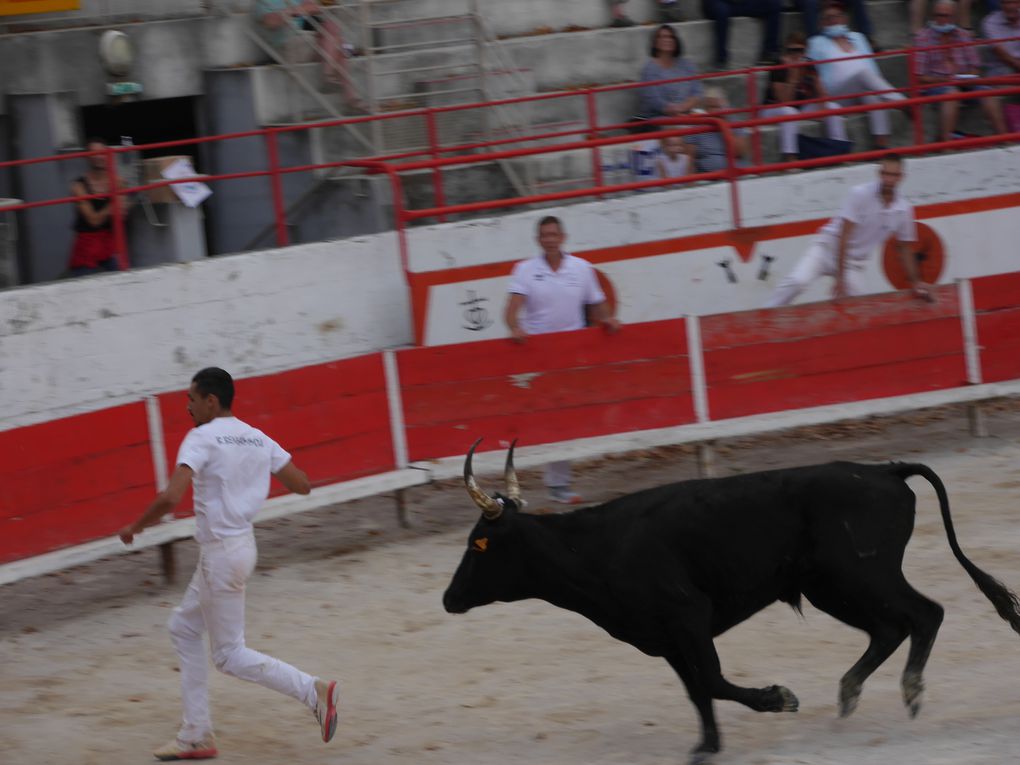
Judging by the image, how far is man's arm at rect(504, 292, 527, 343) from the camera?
11.0 metres

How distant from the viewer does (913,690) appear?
638 centimetres

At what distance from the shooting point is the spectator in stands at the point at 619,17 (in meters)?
18.0

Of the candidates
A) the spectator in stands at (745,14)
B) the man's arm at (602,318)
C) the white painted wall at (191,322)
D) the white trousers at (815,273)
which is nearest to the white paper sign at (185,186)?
the white painted wall at (191,322)

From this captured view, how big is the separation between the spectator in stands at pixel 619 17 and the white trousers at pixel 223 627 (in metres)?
12.5

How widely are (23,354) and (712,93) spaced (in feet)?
24.0

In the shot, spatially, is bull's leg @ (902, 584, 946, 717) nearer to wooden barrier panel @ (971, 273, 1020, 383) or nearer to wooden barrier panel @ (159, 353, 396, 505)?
wooden barrier panel @ (159, 353, 396, 505)

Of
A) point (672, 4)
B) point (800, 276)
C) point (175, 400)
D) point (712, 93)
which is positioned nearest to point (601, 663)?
point (175, 400)

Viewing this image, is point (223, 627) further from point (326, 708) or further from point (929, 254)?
point (929, 254)

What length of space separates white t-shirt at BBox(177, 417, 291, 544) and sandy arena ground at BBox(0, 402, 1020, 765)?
108cm

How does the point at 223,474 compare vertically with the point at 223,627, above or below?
above

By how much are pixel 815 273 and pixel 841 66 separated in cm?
521

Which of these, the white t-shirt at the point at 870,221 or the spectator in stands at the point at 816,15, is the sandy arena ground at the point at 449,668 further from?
the spectator in stands at the point at 816,15

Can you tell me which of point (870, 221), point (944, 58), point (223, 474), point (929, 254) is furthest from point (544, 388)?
point (944, 58)

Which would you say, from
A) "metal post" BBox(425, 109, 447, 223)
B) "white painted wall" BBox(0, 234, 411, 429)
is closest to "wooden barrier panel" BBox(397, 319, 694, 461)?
"white painted wall" BBox(0, 234, 411, 429)
